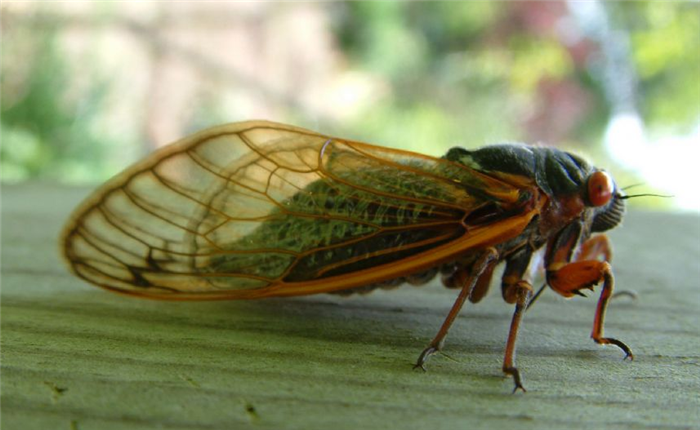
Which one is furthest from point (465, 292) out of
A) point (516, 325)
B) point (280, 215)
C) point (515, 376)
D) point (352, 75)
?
point (352, 75)

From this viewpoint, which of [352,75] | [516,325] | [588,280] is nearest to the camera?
[516,325]

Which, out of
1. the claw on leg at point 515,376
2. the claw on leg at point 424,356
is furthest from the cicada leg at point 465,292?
the claw on leg at point 515,376

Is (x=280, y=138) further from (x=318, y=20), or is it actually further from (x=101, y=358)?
(x=318, y=20)

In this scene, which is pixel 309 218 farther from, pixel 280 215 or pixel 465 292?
pixel 465 292

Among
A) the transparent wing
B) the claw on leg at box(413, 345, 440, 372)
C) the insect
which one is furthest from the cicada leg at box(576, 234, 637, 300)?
the claw on leg at box(413, 345, 440, 372)

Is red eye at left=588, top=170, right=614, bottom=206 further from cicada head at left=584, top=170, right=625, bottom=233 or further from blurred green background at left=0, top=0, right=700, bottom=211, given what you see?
Answer: blurred green background at left=0, top=0, right=700, bottom=211

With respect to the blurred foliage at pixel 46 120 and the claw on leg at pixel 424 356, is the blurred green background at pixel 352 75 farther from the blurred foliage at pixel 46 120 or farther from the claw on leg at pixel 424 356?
the claw on leg at pixel 424 356

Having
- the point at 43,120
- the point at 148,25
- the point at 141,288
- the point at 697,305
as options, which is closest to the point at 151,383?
the point at 141,288
